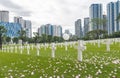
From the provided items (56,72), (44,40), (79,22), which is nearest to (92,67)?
(56,72)

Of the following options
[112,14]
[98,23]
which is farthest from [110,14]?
[98,23]

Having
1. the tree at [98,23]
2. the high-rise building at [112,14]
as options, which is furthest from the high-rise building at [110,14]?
the tree at [98,23]

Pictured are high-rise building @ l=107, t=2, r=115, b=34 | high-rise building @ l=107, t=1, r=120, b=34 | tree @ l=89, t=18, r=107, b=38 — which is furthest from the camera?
high-rise building @ l=107, t=2, r=115, b=34

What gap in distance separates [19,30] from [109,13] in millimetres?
61691

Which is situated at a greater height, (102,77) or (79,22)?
(79,22)

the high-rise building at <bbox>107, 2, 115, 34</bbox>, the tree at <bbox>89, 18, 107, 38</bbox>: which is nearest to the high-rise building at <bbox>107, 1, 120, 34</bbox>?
the high-rise building at <bbox>107, 2, 115, 34</bbox>

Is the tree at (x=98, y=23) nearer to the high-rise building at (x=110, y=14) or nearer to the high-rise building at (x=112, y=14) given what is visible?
the high-rise building at (x=112, y=14)

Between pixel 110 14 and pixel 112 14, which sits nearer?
pixel 112 14

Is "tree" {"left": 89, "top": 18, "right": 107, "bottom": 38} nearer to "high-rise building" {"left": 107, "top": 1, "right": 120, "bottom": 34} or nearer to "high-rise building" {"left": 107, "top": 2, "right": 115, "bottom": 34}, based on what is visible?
"high-rise building" {"left": 107, "top": 1, "right": 120, "bottom": 34}

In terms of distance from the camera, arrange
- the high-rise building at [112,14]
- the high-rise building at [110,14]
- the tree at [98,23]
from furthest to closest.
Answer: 1. the high-rise building at [110,14]
2. the high-rise building at [112,14]
3. the tree at [98,23]

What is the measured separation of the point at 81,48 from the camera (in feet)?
55.4

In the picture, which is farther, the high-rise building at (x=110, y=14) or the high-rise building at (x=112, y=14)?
the high-rise building at (x=110, y=14)

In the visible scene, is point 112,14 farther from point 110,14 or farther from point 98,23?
point 98,23

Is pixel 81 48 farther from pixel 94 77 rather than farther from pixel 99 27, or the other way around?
pixel 99 27
